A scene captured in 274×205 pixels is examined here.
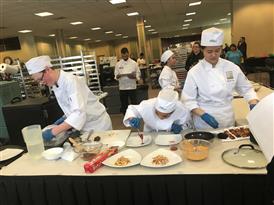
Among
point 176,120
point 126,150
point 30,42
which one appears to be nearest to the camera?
point 126,150

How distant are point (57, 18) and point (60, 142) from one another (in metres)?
6.47

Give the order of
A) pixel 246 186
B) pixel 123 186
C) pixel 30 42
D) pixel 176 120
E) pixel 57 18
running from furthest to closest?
pixel 30 42
pixel 57 18
pixel 176 120
pixel 123 186
pixel 246 186

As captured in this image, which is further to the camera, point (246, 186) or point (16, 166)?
point (16, 166)

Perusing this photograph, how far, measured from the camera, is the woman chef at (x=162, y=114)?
64.9 inches

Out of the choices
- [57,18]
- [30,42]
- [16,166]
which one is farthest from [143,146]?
[30,42]

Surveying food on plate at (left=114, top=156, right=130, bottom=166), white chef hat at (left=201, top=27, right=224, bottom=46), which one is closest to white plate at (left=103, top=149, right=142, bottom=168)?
food on plate at (left=114, top=156, right=130, bottom=166)

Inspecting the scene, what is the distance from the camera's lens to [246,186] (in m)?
1.16

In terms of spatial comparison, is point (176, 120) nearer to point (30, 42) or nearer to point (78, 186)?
point (78, 186)

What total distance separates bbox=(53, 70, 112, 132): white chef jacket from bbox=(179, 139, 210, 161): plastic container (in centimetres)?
79

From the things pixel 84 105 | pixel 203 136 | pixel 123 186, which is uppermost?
pixel 84 105

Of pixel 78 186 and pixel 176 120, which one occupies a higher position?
pixel 176 120

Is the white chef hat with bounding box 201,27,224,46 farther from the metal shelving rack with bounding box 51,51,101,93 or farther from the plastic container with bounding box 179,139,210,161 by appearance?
the metal shelving rack with bounding box 51,51,101,93

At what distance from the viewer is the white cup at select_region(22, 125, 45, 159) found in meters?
1.63

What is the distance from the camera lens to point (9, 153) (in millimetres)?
1840
